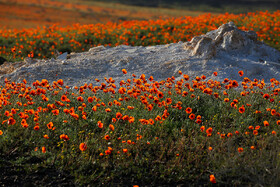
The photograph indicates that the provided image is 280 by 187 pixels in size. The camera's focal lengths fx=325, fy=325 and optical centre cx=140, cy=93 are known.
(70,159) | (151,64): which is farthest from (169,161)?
(151,64)

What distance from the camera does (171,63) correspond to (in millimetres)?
9109

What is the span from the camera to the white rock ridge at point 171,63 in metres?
8.73

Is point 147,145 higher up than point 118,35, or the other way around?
point 118,35

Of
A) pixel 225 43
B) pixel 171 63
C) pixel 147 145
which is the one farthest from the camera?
pixel 225 43

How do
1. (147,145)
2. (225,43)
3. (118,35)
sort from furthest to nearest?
(118,35), (225,43), (147,145)

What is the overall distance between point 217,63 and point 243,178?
515 centimetres

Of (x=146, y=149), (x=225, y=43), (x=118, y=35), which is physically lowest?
(x=146, y=149)

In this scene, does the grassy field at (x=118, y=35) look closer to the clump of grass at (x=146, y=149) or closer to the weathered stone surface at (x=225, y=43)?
the weathered stone surface at (x=225, y=43)

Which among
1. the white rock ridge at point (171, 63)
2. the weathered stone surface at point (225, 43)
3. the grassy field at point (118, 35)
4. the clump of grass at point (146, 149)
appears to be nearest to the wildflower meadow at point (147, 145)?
the clump of grass at point (146, 149)

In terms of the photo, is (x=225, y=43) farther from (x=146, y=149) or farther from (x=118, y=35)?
(x=118, y=35)

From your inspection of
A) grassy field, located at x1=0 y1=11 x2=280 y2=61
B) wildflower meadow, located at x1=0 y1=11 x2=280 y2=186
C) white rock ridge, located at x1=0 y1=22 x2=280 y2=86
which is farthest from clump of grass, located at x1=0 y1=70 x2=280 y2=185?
grassy field, located at x1=0 y1=11 x2=280 y2=61

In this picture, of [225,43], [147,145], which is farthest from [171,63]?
[147,145]

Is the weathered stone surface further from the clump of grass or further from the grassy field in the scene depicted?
the clump of grass

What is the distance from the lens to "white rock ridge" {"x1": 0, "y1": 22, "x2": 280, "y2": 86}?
8734mm
